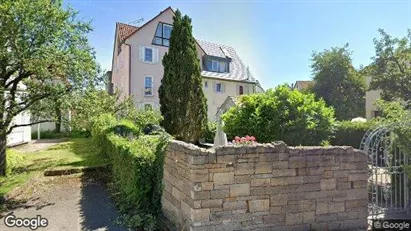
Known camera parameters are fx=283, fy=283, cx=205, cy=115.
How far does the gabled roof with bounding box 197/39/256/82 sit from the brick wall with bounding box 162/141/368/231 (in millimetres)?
25826

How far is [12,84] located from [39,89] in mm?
1039

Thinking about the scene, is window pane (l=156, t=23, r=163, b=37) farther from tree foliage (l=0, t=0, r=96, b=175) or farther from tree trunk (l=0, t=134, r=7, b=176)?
tree trunk (l=0, t=134, r=7, b=176)

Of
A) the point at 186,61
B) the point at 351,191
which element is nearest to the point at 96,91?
the point at 186,61

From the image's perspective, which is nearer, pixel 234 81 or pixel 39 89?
pixel 39 89

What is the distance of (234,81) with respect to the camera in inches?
1332

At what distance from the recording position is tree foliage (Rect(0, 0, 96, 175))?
28.6 feet

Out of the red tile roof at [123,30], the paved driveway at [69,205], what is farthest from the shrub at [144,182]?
the red tile roof at [123,30]

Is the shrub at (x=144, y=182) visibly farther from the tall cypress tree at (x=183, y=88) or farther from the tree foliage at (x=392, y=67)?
the tree foliage at (x=392, y=67)

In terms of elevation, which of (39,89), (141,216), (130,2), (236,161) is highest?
(130,2)

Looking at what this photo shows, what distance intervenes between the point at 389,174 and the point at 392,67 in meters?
18.3

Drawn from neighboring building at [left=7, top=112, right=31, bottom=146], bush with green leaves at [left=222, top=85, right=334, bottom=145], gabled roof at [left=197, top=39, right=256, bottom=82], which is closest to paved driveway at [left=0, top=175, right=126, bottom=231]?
bush with green leaves at [left=222, top=85, right=334, bottom=145]

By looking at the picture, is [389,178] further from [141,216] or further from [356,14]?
[356,14]

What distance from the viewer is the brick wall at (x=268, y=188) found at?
199 inches

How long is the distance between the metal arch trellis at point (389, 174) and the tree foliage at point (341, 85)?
28844mm
